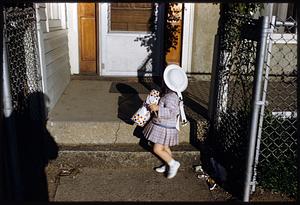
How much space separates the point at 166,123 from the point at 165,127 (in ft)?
0.17

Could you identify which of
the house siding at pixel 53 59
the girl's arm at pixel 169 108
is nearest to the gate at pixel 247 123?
the girl's arm at pixel 169 108

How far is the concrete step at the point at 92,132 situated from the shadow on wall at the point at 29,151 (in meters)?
0.12

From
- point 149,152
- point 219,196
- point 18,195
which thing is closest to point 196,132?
point 149,152

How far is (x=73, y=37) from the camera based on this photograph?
6.53m

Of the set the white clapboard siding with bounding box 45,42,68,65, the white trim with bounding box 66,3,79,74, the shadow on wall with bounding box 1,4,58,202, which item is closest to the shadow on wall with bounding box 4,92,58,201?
the shadow on wall with bounding box 1,4,58,202

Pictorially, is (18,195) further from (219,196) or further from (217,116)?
(217,116)

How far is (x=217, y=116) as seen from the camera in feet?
13.3

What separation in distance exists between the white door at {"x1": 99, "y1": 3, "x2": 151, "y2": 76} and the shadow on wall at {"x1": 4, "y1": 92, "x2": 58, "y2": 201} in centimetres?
277

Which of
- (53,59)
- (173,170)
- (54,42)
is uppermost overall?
(54,42)

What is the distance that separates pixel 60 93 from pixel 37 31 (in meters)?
1.52

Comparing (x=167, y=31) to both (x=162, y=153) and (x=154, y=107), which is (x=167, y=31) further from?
(x=162, y=153)

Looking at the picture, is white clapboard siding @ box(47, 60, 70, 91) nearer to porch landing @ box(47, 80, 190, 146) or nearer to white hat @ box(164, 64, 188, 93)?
porch landing @ box(47, 80, 190, 146)

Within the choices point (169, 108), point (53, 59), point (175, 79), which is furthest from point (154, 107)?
point (53, 59)

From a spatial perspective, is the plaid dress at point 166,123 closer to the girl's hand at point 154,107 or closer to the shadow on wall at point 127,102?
the girl's hand at point 154,107
